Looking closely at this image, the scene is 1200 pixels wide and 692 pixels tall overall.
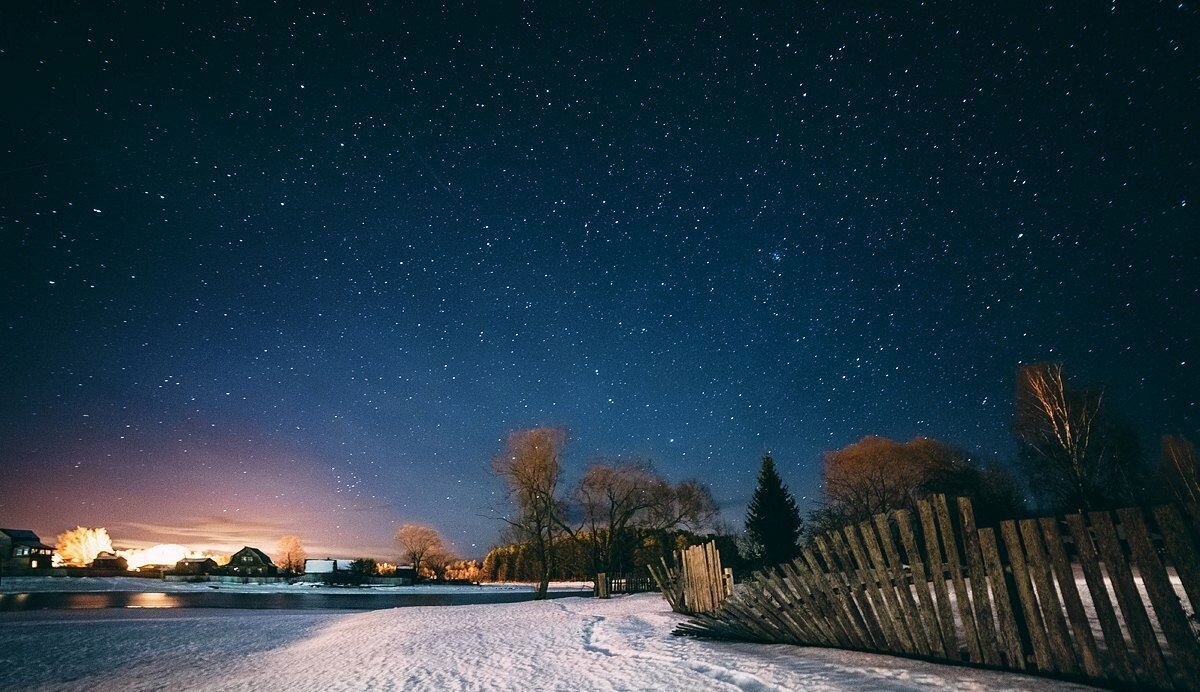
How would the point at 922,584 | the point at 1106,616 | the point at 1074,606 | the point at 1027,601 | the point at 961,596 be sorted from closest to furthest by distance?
the point at 1106,616 → the point at 1074,606 → the point at 1027,601 → the point at 961,596 → the point at 922,584

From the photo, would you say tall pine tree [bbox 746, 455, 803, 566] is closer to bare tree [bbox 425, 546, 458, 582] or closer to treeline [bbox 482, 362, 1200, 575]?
treeline [bbox 482, 362, 1200, 575]

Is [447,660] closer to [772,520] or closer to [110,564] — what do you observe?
[772,520]

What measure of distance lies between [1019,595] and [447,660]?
7.51 m

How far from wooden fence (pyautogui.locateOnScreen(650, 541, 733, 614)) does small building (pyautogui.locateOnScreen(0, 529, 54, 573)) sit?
88.9m

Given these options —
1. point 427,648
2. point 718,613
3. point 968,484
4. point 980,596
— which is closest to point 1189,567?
point 980,596

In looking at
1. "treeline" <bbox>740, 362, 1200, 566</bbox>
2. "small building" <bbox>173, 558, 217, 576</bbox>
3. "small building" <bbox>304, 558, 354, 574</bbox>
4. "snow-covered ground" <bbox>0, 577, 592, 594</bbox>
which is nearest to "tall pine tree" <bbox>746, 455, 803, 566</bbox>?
"treeline" <bbox>740, 362, 1200, 566</bbox>

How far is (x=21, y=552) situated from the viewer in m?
68.1

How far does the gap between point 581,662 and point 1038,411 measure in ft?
107

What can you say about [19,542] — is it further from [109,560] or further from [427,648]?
[427,648]

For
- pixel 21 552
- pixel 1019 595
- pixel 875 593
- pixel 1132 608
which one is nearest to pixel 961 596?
pixel 1019 595

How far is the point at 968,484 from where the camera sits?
32.8 m

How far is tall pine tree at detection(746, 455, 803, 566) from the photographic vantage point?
4419cm

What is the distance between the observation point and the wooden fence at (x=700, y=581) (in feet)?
38.7

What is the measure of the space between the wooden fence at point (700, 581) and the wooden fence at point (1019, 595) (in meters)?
4.34
